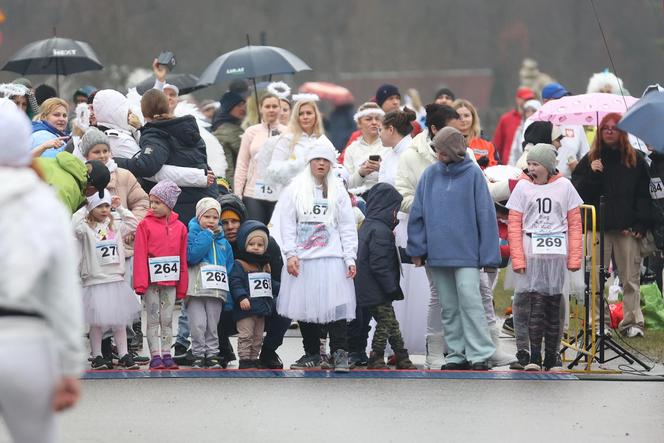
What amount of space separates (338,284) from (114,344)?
87.9 inches

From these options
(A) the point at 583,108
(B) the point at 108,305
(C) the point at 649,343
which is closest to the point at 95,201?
(B) the point at 108,305

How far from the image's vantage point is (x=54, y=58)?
19609 mm

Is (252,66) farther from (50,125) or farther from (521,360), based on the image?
(521,360)

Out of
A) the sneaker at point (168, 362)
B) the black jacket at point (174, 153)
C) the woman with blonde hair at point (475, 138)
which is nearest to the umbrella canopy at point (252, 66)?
the woman with blonde hair at point (475, 138)

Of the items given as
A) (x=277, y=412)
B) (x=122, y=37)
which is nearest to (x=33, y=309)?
(x=277, y=412)

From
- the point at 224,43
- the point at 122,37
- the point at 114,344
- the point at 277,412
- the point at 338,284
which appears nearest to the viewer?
the point at 277,412

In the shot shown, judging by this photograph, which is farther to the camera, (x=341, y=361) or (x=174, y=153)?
(x=174, y=153)

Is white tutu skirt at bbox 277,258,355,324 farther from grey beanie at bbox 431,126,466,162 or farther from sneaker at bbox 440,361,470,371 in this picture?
grey beanie at bbox 431,126,466,162

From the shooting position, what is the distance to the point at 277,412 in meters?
11.3

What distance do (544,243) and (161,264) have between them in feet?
9.44

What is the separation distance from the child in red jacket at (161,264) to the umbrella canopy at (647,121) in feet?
11.7

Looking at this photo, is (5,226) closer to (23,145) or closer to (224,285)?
(23,145)

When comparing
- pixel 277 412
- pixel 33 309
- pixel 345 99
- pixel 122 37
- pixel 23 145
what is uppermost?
pixel 122 37

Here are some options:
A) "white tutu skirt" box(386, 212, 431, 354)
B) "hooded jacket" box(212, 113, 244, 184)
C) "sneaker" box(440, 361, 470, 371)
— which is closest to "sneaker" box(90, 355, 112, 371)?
"white tutu skirt" box(386, 212, 431, 354)
